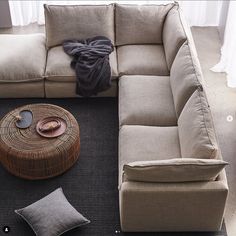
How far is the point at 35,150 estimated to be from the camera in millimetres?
3615

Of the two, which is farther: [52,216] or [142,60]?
[142,60]

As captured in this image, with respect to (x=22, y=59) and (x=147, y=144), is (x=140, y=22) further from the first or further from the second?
(x=147, y=144)

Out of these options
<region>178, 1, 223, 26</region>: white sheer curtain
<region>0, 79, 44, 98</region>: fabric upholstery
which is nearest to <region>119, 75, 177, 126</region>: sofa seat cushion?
<region>0, 79, 44, 98</region>: fabric upholstery

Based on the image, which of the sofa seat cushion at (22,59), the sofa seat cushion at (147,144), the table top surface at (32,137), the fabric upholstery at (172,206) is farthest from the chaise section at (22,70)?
the fabric upholstery at (172,206)

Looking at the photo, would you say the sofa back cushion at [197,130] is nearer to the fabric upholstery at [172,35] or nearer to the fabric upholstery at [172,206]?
the fabric upholstery at [172,206]

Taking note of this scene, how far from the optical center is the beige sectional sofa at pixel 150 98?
309cm

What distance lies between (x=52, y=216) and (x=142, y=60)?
6.02 ft

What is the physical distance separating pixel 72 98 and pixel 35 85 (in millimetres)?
385

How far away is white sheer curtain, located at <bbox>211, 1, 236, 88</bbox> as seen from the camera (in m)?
4.73

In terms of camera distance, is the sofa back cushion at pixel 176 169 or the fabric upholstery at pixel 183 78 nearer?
the sofa back cushion at pixel 176 169

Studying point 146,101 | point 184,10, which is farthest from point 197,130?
point 184,10

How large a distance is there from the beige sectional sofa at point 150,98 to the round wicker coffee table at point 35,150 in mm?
429

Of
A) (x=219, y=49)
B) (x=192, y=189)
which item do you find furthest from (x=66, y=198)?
(x=219, y=49)

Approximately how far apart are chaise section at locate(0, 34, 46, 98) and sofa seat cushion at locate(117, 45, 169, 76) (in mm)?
766
